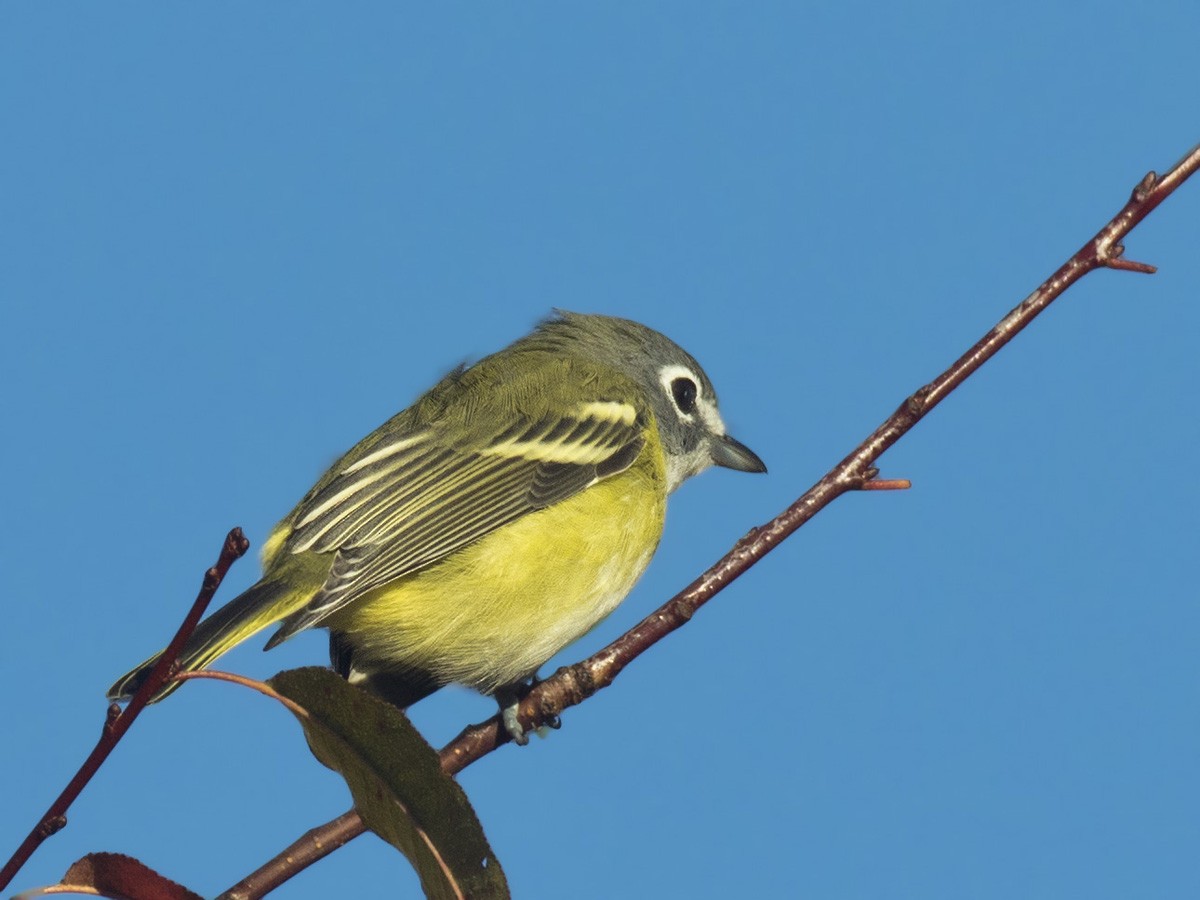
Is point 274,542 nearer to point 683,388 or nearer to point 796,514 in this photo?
point 683,388

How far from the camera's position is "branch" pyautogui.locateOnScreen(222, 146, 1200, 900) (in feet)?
7.12

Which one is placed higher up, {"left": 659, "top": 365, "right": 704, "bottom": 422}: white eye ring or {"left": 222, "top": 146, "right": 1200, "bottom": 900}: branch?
{"left": 659, "top": 365, "right": 704, "bottom": 422}: white eye ring

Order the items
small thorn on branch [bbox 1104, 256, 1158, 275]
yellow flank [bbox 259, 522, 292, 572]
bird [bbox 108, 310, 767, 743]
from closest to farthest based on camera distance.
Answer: small thorn on branch [bbox 1104, 256, 1158, 275] < bird [bbox 108, 310, 767, 743] < yellow flank [bbox 259, 522, 292, 572]

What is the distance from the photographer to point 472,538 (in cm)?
391

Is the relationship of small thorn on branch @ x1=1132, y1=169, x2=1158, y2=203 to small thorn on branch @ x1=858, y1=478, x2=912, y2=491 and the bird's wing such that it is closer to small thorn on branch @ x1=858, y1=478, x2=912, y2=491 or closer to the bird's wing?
small thorn on branch @ x1=858, y1=478, x2=912, y2=491

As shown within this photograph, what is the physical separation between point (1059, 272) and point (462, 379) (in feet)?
9.40

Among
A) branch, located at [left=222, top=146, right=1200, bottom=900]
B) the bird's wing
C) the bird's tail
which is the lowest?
branch, located at [left=222, top=146, right=1200, bottom=900]

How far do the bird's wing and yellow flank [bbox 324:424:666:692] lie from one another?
7 centimetres

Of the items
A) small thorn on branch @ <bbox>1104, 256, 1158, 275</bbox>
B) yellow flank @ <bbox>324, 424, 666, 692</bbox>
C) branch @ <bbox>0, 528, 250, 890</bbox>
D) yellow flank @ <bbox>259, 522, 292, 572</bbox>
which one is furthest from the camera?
yellow flank @ <bbox>259, 522, 292, 572</bbox>

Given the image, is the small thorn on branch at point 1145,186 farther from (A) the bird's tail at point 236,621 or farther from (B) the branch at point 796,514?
(A) the bird's tail at point 236,621

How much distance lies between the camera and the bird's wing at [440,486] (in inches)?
147

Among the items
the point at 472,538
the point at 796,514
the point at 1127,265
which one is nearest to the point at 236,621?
the point at 472,538

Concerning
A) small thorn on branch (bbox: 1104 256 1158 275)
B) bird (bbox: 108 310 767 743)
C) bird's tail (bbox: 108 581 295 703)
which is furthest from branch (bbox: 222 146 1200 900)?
bird's tail (bbox: 108 581 295 703)

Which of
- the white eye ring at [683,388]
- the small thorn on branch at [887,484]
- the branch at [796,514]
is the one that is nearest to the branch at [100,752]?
the branch at [796,514]
